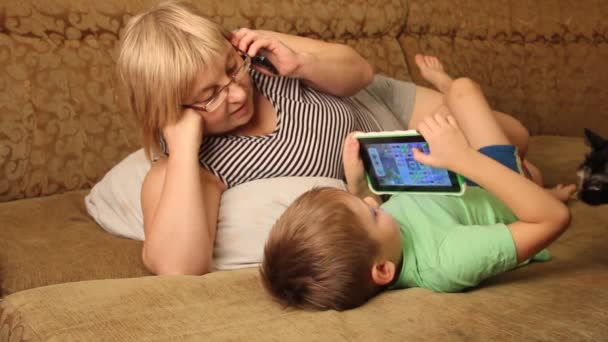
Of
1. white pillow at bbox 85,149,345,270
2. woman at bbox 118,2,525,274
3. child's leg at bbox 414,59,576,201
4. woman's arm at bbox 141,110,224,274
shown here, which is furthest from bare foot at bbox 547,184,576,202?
woman's arm at bbox 141,110,224,274

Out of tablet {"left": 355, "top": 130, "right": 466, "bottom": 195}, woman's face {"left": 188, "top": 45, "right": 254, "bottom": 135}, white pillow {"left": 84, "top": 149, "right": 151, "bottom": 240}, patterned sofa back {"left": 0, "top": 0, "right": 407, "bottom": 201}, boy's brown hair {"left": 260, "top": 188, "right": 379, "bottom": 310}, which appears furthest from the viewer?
patterned sofa back {"left": 0, "top": 0, "right": 407, "bottom": 201}

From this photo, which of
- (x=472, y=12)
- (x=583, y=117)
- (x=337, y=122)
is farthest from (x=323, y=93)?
(x=583, y=117)

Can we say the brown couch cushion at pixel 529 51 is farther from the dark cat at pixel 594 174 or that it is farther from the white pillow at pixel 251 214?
the white pillow at pixel 251 214

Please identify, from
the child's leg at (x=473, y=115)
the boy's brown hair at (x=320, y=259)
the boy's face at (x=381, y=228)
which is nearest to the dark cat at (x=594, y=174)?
the child's leg at (x=473, y=115)

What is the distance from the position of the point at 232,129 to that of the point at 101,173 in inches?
19.9

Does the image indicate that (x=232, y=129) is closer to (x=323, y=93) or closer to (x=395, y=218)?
(x=323, y=93)

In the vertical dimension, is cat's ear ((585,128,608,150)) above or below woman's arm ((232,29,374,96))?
below

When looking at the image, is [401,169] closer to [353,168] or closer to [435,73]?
[353,168]

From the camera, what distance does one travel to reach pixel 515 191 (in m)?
1.01

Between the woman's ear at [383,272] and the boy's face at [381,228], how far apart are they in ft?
0.04

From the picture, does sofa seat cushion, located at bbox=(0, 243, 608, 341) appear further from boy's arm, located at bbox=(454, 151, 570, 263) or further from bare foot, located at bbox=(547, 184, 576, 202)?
bare foot, located at bbox=(547, 184, 576, 202)

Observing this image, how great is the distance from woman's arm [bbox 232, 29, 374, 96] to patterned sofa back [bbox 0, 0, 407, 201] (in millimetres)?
454

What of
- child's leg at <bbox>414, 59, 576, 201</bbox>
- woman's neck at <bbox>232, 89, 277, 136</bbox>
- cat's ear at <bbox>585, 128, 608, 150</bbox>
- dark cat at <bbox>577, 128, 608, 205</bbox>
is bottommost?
dark cat at <bbox>577, 128, 608, 205</bbox>

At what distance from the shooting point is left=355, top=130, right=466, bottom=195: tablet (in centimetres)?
112
